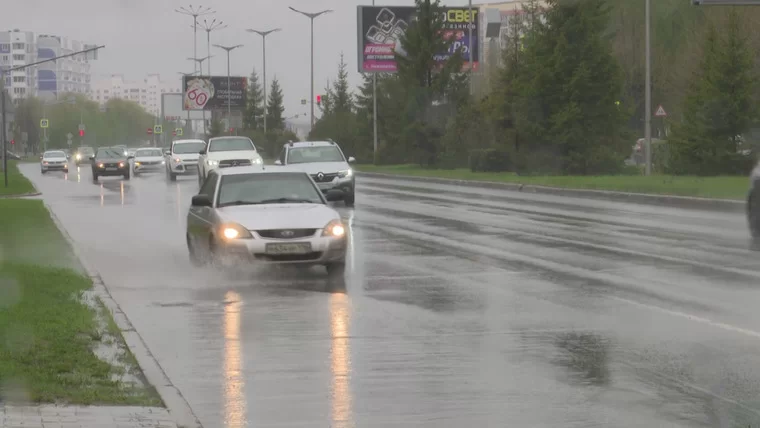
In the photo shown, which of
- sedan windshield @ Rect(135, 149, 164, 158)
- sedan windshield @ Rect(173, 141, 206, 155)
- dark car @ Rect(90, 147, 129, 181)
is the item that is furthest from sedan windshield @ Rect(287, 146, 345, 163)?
sedan windshield @ Rect(135, 149, 164, 158)

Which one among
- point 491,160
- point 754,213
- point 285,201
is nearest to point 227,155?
point 491,160

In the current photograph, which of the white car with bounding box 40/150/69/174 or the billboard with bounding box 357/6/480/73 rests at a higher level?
the billboard with bounding box 357/6/480/73

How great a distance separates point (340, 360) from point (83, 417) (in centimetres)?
279

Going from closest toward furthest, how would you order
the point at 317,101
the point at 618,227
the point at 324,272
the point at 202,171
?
the point at 324,272 < the point at 618,227 < the point at 202,171 < the point at 317,101

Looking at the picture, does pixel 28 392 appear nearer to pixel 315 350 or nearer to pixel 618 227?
pixel 315 350

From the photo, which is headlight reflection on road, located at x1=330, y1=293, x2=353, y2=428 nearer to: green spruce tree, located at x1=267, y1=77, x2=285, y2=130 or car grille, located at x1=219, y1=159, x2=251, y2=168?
car grille, located at x1=219, y1=159, x2=251, y2=168

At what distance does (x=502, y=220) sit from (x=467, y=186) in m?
20.4

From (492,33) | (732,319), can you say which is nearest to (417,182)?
(732,319)

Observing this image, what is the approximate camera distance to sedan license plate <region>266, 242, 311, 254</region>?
16016mm

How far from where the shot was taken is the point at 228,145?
48.2 meters

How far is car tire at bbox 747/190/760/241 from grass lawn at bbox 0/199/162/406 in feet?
34.7

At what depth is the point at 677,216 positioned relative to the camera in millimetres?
27406

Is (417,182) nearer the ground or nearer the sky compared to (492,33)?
nearer the ground

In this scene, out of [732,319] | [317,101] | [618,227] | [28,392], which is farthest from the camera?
[317,101]
